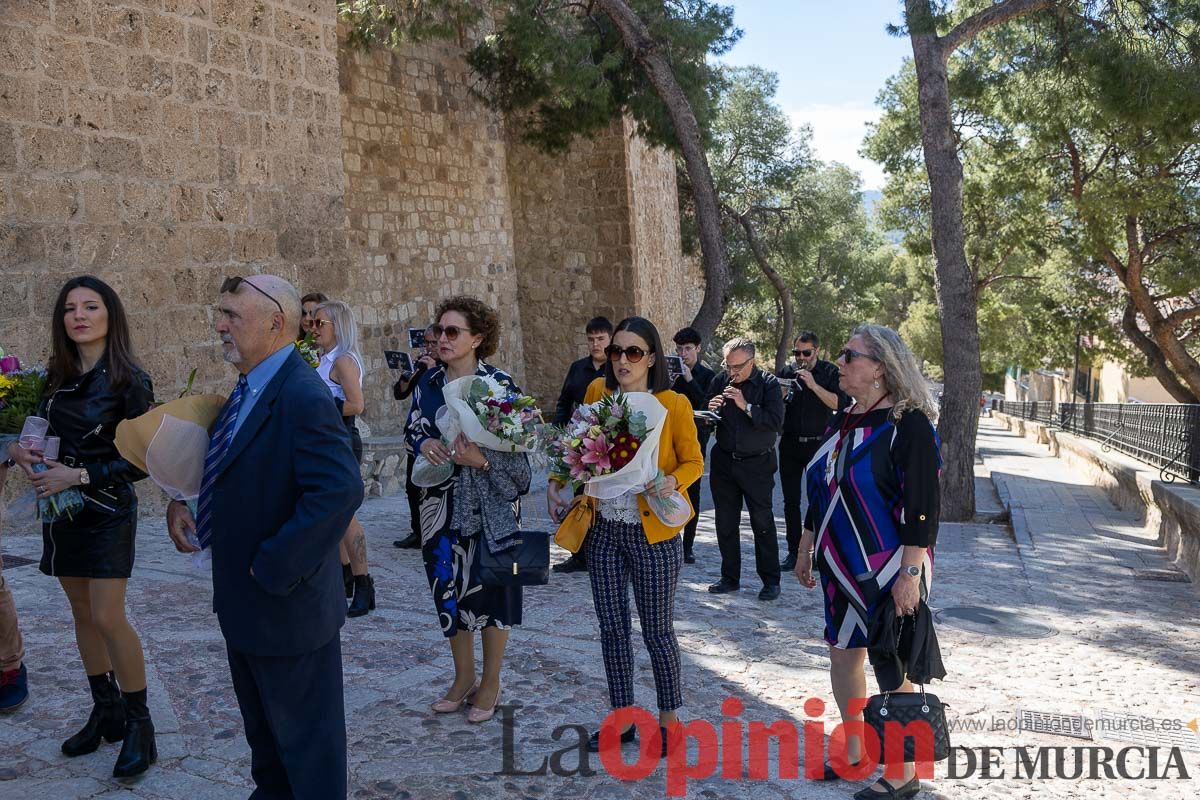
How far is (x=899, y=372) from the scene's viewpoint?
364cm

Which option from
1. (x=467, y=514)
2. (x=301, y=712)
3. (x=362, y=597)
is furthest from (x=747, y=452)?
(x=301, y=712)

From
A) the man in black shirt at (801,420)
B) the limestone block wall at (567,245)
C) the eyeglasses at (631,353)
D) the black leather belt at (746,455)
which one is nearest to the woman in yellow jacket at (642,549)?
the eyeglasses at (631,353)

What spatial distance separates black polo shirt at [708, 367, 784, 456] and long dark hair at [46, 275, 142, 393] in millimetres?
3853

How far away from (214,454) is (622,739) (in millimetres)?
2102

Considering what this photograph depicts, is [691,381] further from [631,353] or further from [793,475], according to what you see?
[631,353]

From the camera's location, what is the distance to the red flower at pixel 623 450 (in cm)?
393

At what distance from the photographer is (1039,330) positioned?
2566 cm

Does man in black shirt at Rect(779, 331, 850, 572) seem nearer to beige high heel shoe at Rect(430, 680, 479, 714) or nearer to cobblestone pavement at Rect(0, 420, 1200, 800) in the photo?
cobblestone pavement at Rect(0, 420, 1200, 800)

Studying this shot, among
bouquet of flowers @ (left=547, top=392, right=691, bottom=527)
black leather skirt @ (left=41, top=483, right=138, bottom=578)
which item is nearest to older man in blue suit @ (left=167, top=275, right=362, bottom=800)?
black leather skirt @ (left=41, top=483, right=138, bottom=578)

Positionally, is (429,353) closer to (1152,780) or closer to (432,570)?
(432,570)

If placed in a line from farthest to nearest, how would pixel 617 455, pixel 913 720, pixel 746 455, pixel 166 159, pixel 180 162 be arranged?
1. pixel 180 162
2. pixel 166 159
3. pixel 746 455
4. pixel 617 455
5. pixel 913 720

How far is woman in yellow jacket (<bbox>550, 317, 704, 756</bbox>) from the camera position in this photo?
4004 mm

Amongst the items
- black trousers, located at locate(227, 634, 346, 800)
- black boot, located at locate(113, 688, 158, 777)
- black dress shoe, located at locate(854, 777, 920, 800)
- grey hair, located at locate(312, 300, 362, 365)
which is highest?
grey hair, located at locate(312, 300, 362, 365)

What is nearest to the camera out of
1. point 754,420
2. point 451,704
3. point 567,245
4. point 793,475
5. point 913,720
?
point 913,720
